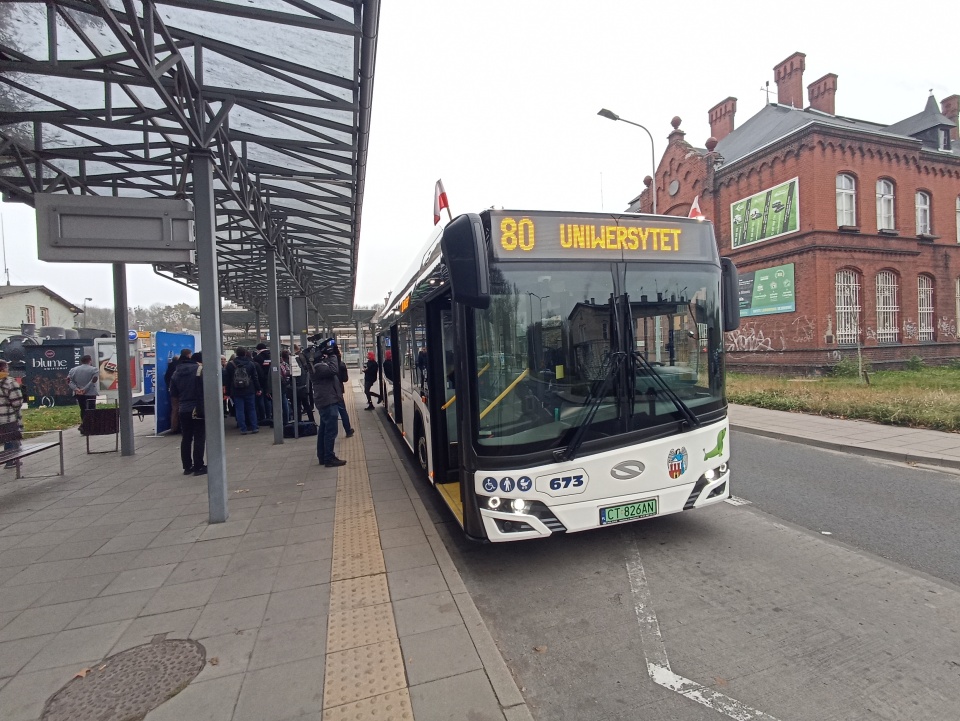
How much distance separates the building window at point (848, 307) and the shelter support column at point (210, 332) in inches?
872

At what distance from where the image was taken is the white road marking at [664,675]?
2.51m

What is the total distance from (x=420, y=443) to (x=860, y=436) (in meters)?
7.75

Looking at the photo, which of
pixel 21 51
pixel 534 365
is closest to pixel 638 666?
pixel 534 365

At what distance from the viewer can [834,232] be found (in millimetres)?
19656

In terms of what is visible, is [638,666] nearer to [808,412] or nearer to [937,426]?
[937,426]

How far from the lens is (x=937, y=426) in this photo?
895 centimetres

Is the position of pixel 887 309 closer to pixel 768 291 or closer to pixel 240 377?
pixel 768 291

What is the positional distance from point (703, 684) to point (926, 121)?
106 ft

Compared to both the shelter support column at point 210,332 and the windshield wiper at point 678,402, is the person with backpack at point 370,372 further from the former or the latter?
the windshield wiper at point 678,402

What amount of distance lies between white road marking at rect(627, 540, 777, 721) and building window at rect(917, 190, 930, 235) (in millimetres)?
27531

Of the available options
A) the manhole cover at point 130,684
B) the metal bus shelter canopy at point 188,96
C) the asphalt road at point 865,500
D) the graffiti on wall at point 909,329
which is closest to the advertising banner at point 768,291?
the graffiti on wall at point 909,329

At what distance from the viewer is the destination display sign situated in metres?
3.84

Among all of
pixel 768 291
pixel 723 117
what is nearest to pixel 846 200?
pixel 768 291

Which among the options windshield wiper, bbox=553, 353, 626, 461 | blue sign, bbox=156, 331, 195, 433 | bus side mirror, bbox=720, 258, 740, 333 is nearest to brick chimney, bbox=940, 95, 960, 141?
bus side mirror, bbox=720, 258, 740, 333
